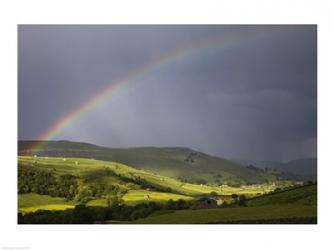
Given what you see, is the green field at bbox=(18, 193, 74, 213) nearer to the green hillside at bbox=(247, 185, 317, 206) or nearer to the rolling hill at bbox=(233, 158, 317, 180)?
the rolling hill at bbox=(233, 158, 317, 180)

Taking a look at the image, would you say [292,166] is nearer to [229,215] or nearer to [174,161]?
[229,215]

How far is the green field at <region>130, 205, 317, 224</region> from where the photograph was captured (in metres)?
10.8

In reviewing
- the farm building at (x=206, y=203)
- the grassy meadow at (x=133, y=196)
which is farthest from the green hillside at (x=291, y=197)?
the farm building at (x=206, y=203)

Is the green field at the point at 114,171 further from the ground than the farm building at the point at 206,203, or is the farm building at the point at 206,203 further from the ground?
the green field at the point at 114,171

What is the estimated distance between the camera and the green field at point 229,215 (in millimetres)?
10750

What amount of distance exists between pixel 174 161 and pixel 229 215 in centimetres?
131

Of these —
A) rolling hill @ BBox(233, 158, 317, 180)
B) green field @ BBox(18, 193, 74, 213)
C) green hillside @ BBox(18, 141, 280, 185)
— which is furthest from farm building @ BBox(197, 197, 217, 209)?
green field @ BBox(18, 193, 74, 213)

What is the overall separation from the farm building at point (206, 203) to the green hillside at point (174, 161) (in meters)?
0.29

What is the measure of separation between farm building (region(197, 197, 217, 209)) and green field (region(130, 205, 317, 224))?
0.29 feet

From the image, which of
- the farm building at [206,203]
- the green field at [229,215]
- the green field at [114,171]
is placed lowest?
the green field at [229,215]

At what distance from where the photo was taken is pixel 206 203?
434 inches

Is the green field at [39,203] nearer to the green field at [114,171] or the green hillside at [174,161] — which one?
the green field at [114,171]

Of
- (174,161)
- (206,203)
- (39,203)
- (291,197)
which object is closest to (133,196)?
(174,161)
